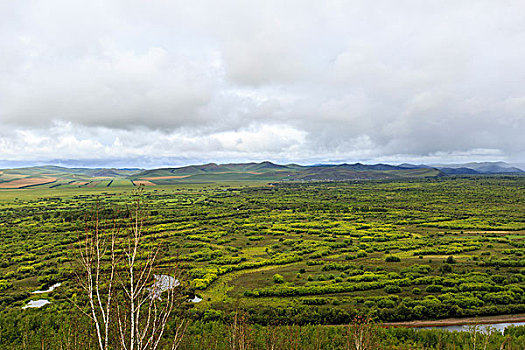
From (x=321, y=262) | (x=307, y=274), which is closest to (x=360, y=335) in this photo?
(x=307, y=274)

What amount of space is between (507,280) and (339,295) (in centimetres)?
2395

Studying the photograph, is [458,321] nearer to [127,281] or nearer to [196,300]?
[196,300]

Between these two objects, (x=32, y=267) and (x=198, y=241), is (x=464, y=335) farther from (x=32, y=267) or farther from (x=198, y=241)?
(x=32, y=267)

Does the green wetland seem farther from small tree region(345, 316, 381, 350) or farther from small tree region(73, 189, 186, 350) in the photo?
small tree region(345, 316, 381, 350)

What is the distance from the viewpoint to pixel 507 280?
40.6 metres

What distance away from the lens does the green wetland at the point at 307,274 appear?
2545 cm

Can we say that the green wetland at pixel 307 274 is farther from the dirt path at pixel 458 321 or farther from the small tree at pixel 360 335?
the small tree at pixel 360 335

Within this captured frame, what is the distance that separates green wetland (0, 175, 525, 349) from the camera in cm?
2545

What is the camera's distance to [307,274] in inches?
1858

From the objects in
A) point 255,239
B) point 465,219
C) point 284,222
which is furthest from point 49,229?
point 465,219

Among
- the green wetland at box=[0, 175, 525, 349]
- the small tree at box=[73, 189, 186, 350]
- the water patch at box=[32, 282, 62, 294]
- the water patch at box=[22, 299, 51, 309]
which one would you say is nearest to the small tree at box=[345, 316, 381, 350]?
→ the green wetland at box=[0, 175, 525, 349]

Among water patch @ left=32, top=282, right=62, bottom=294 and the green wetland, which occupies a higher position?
the green wetland

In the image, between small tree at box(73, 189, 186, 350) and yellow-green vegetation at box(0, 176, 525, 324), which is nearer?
small tree at box(73, 189, 186, 350)

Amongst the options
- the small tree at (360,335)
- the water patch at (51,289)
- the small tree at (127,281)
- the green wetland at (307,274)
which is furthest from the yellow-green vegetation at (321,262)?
the small tree at (360,335)
